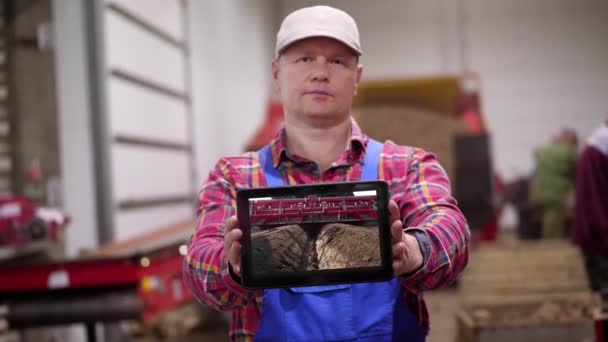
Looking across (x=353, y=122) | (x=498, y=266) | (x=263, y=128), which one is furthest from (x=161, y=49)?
(x=353, y=122)

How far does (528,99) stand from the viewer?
8047 millimetres

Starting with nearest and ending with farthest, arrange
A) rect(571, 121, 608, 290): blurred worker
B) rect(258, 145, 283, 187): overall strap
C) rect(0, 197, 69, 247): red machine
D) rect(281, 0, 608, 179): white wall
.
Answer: rect(258, 145, 283, 187): overall strap → rect(281, 0, 608, 179): white wall → rect(571, 121, 608, 290): blurred worker → rect(0, 197, 69, 247): red machine

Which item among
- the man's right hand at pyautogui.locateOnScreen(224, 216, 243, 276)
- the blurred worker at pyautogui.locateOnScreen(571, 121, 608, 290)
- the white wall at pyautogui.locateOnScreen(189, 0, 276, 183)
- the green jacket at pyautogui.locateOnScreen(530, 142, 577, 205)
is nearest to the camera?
the man's right hand at pyautogui.locateOnScreen(224, 216, 243, 276)

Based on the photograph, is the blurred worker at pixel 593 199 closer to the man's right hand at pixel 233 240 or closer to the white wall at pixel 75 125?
the man's right hand at pixel 233 240

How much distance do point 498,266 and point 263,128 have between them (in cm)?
198

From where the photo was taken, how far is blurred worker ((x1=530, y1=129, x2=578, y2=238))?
3254mm

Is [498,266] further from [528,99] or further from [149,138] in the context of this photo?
[528,99]

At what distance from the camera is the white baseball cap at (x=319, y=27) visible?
112 cm

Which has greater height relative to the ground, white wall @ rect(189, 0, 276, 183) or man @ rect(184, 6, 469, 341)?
white wall @ rect(189, 0, 276, 183)

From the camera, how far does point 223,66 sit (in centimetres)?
232

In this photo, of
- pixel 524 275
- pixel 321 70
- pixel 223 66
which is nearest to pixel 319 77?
pixel 321 70

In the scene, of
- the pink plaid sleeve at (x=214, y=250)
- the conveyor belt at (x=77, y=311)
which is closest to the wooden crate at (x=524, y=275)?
the pink plaid sleeve at (x=214, y=250)

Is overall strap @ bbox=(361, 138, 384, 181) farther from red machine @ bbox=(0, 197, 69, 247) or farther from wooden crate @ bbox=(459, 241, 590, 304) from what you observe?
red machine @ bbox=(0, 197, 69, 247)

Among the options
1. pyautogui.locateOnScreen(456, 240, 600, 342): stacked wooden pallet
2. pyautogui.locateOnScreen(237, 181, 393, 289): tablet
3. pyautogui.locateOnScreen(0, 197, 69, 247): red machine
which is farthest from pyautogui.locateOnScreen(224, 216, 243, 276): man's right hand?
pyautogui.locateOnScreen(0, 197, 69, 247): red machine
